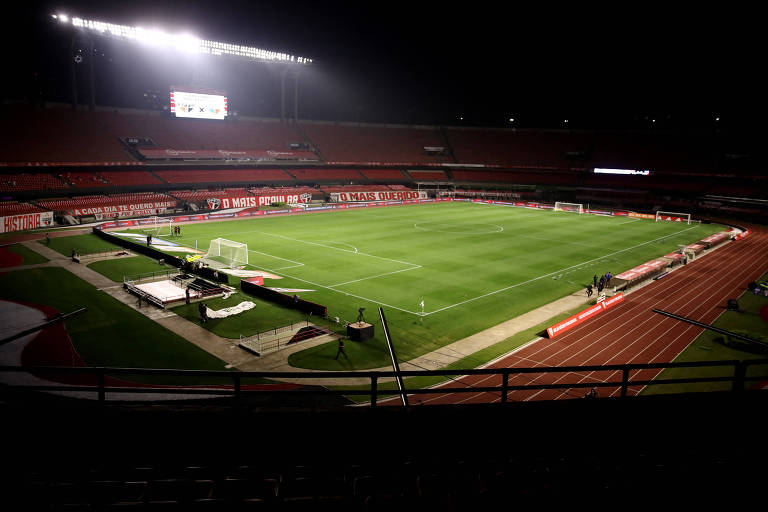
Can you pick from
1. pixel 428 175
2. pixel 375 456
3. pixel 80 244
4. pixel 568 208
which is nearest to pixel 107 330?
pixel 375 456

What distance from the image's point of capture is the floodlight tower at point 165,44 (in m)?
55.0

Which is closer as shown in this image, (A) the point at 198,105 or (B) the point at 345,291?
(B) the point at 345,291

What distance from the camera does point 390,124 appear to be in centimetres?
9938

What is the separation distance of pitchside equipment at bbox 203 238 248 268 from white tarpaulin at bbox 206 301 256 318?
8178 millimetres

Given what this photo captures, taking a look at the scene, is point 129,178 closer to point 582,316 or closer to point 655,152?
point 582,316

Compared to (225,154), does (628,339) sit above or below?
below

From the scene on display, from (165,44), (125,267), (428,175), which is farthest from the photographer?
(428,175)

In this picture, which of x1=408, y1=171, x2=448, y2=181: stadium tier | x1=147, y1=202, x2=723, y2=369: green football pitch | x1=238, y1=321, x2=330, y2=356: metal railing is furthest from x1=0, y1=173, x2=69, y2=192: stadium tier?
x1=408, y1=171, x2=448, y2=181: stadium tier

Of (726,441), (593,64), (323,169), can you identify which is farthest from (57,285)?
(593,64)

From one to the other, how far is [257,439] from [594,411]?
505 cm

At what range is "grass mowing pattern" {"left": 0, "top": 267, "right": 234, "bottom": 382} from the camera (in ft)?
56.1

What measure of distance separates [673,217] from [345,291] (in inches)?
2202

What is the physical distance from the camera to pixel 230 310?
72.5ft

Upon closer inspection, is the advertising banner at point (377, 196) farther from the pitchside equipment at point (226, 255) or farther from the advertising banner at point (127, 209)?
the pitchside equipment at point (226, 255)
